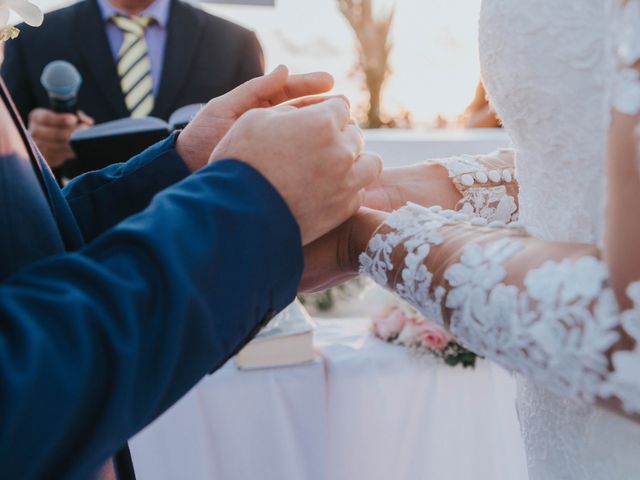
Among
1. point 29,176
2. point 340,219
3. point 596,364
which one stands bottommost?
point 596,364

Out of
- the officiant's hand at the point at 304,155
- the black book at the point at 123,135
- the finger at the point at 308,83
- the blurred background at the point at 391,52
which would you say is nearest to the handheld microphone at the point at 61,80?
the black book at the point at 123,135

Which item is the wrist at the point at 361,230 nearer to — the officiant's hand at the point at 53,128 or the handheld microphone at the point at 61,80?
the handheld microphone at the point at 61,80

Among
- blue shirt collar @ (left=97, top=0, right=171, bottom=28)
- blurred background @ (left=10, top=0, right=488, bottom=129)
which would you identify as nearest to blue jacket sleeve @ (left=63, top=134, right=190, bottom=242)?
blue shirt collar @ (left=97, top=0, right=171, bottom=28)

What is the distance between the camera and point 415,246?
35.4 inches

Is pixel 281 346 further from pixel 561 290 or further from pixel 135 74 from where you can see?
pixel 135 74

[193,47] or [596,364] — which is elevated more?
[193,47]

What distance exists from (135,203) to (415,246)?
0.60 metres

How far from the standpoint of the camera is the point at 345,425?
2111 millimetres

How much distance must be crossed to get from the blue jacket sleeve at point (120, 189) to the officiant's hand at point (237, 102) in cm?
3

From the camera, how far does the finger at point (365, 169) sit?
0.89 metres

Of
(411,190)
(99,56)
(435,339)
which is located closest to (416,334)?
(435,339)

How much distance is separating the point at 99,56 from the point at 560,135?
8.97 feet

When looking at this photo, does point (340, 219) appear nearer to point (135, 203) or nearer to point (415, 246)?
point (415, 246)

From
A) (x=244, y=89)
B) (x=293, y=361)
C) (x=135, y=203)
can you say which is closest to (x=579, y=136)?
(x=244, y=89)
